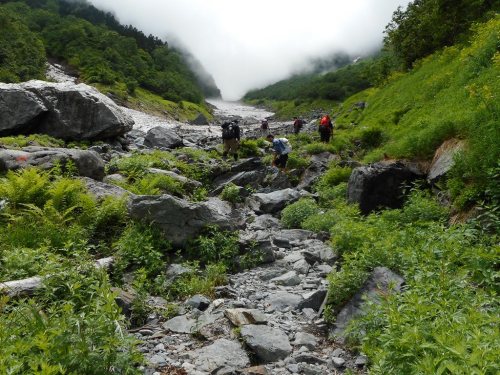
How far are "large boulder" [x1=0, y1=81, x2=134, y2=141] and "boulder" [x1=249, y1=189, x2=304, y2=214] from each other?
12838 millimetres

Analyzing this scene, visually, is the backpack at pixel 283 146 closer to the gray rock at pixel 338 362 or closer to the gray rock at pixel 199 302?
the gray rock at pixel 199 302

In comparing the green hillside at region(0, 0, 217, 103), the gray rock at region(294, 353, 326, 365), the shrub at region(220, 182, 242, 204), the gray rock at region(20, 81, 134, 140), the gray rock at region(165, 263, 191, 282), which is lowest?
the gray rock at region(294, 353, 326, 365)

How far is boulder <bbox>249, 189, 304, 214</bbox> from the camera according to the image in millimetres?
15312

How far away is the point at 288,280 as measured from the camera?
8695mm

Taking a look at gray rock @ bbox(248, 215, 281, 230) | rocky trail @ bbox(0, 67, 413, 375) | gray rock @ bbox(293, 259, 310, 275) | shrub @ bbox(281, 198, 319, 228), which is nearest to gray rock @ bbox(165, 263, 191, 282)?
rocky trail @ bbox(0, 67, 413, 375)

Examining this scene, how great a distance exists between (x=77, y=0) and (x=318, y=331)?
217 m

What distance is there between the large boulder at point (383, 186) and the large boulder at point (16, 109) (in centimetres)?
1878

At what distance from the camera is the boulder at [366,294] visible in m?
6.38

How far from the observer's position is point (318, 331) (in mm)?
6660

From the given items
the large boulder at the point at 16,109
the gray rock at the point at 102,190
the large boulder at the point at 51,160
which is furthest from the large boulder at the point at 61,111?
the gray rock at the point at 102,190

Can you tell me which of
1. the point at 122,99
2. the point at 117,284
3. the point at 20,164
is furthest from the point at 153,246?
the point at 122,99

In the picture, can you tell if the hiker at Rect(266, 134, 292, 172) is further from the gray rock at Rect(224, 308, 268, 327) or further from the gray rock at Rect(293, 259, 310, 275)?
the gray rock at Rect(224, 308, 268, 327)

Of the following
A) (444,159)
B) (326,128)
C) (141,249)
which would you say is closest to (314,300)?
(141,249)

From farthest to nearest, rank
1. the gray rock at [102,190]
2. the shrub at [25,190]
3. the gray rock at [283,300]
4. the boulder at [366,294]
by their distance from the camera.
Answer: the gray rock at [102,190] → the shrub at [25,190] → the gray rock at [283,300] → the boulder at [366,294]
